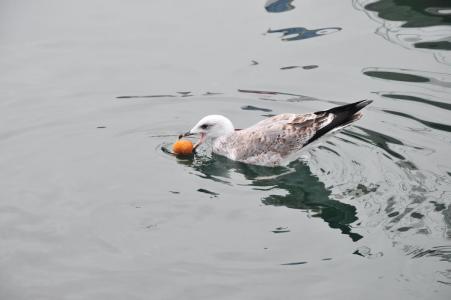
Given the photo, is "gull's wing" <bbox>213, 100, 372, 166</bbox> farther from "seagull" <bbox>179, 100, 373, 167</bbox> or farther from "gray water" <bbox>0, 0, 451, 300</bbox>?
"gray water" <bbox>0, 0, 451, 300</bbox>

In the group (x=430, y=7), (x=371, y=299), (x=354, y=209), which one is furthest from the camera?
(x=430, y=7)

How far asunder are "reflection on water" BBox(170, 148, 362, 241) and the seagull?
0.46ft

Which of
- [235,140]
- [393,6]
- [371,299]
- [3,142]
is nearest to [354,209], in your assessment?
[371,299]

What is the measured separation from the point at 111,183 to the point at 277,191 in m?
1.92

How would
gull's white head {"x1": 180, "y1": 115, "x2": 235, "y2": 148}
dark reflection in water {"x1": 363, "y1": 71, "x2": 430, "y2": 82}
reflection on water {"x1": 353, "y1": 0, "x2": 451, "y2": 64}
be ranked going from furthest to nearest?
reflection on water {"x1": 353, "y1": 0, "x2": 451, "y2": 64} < dark reflection in water {"x1": 363, "y1": 71, "x2": 430, "y2": 82} < gull's white head {"x1": 180, "y1": 115, "x2": 235, "y2": 148}

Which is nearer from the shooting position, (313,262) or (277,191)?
(313,262)

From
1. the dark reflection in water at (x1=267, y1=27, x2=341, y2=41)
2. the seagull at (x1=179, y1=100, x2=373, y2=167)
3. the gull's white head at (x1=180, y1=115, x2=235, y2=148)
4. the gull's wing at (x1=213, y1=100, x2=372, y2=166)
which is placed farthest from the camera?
the dark reflection in water at (x1=267, y1=27, x2=341, y2=41)

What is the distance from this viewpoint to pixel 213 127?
35.3 feet

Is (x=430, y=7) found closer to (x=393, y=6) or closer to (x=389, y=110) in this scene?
(x=393, y=6)

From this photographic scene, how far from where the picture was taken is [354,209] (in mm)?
8625

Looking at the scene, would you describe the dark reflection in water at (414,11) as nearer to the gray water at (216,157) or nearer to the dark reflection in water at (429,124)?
the gray water at (216,157)

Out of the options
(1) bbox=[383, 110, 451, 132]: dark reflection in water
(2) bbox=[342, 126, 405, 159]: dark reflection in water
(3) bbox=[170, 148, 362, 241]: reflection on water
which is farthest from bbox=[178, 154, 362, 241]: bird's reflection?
(1) bbox=[383, 110, 451, 132]: dark reflection in water

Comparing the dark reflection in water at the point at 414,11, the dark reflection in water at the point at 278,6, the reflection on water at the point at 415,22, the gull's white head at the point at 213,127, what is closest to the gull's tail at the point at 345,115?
the gull's white head at the point at 213,127

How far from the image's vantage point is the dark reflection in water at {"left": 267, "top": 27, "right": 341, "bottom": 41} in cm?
1362
